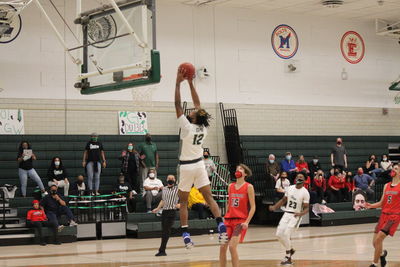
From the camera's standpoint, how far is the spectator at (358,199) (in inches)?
1044

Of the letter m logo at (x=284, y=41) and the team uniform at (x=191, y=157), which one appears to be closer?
the team uniform at (x=191, y=157)

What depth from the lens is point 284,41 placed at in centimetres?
3042

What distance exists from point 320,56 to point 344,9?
2316 mm

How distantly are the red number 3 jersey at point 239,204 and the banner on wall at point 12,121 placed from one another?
13213 mm

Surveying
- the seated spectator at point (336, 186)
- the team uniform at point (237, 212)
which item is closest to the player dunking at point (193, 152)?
the team uniform at point (237, 212)

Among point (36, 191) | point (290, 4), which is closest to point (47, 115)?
point (36, 191)

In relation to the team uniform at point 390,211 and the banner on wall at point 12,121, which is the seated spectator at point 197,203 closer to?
the banner on wall at point 12,121

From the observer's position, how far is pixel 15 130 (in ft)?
79.9

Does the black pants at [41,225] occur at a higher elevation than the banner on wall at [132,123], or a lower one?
lower

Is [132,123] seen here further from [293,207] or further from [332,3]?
[293,207]

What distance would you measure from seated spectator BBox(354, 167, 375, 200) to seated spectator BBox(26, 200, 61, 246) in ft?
41.9

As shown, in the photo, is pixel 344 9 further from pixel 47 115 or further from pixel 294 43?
pixel 47 115

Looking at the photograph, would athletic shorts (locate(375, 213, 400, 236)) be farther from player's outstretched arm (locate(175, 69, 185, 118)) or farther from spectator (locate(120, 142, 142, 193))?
spectator (locate(120, 142, 142, 193))

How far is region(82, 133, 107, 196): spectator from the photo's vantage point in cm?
2388
